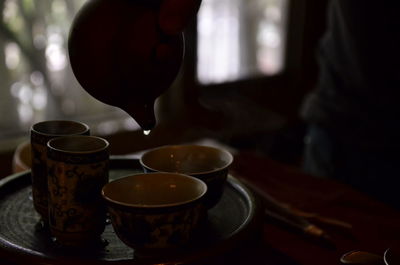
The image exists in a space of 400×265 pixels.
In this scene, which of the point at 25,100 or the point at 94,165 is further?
the point at 25,100

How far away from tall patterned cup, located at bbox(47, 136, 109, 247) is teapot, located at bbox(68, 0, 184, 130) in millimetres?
105

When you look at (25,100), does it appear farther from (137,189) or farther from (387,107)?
(137,189)

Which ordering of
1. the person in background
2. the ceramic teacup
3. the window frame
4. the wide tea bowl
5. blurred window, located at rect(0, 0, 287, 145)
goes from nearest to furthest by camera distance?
1. the wide tea bowl
2. the ceramic teacup
3. the person in background
4. blurred window, located at rect(0, 0, 287, 145)
5. the window frame

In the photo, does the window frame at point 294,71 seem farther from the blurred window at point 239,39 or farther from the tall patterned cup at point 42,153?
the tall patterned cup at point 42,153

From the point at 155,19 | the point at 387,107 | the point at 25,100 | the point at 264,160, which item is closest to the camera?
the point at 155,19

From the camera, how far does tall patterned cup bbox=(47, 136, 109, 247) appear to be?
0.84m

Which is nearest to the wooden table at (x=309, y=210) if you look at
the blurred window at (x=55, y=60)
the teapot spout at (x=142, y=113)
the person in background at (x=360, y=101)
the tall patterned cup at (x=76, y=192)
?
the tall patterned cup at (x=76, y=192)

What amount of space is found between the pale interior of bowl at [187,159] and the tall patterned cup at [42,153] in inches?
5.8

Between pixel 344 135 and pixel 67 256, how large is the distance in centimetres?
110

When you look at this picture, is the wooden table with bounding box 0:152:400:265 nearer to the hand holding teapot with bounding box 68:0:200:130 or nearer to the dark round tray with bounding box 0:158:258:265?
the dark round tray with bounding box 0:158:258:265

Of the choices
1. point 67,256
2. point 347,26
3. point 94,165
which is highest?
point 347,26

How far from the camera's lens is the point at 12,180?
1.11 m

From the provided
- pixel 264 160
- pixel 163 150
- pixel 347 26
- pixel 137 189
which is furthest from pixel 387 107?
pixel 137 189

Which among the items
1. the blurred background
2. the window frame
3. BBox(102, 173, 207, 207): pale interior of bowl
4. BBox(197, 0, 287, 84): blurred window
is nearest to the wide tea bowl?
BBox(102, 173, 207, 207): pale interior of bowl
